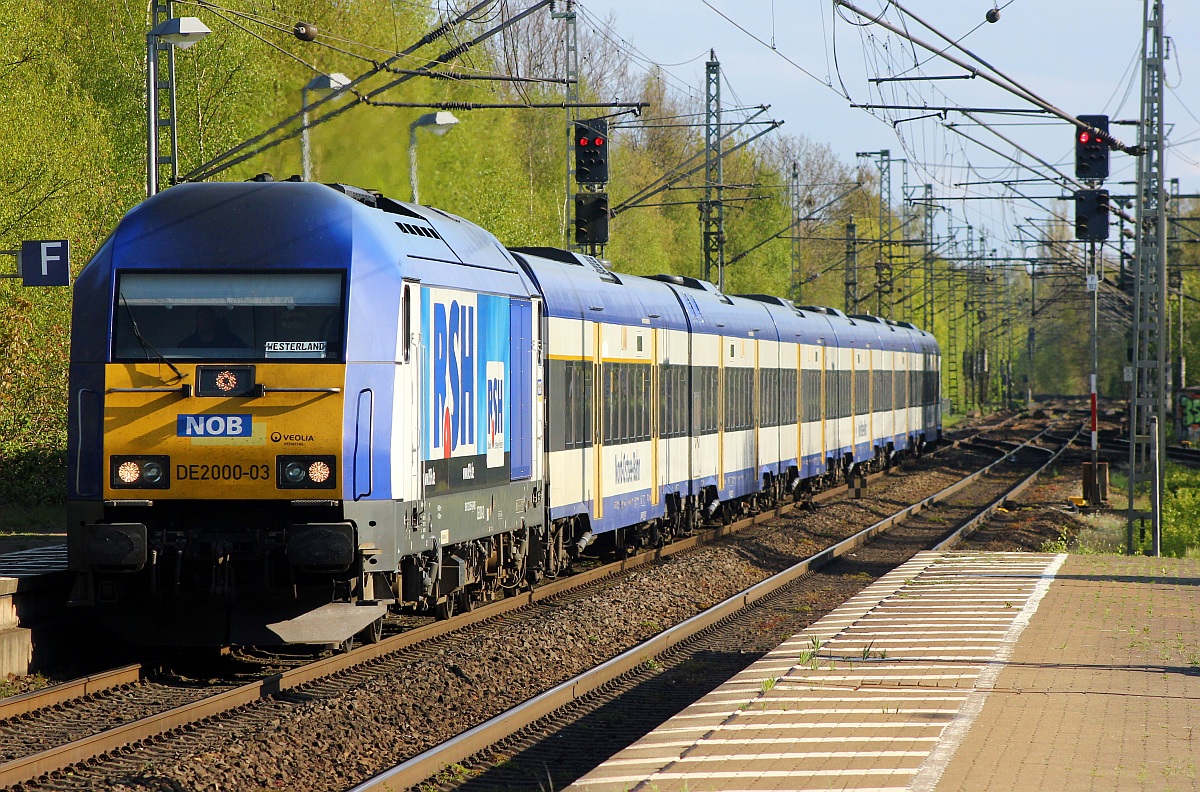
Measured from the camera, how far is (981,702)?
30.4 ft

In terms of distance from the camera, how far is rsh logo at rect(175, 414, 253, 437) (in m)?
10.7

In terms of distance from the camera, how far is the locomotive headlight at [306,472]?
10664 millimetres

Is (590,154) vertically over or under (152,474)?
over

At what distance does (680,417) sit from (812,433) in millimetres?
10029

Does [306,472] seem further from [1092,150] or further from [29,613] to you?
[1092,150]

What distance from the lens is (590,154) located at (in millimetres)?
23172

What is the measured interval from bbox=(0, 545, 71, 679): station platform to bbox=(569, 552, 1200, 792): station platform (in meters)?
→ 5.18

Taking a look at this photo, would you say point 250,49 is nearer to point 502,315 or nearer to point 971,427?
point 502,315

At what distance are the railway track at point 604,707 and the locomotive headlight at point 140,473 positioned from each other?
9.76ft

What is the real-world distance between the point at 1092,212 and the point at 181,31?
47.2ft

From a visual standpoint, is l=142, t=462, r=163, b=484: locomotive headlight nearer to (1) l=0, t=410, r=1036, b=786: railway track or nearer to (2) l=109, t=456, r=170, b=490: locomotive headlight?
(2) l=109, t=456, r=170, b=490: locomotive headlight

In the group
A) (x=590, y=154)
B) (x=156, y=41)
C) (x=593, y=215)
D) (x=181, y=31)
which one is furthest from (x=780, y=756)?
(x=593, y=215)

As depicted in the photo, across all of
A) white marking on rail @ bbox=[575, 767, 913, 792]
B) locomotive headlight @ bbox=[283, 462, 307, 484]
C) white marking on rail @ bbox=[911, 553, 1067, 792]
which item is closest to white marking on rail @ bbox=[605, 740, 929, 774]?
white marking on rail @ bbox=[911, 553, 1067, 792]

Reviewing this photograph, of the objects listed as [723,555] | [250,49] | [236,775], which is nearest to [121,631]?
[236,775]
